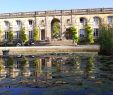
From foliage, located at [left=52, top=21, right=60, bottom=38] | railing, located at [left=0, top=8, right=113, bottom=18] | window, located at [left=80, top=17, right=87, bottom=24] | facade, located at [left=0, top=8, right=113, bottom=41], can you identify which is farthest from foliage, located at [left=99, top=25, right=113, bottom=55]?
foliage, located at [left=52, top=21, right=60, bottom=38]

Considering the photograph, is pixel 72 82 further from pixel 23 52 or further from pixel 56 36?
pixel 56 36

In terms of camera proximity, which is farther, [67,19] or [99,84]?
[67,19]

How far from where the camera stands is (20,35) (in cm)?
6325

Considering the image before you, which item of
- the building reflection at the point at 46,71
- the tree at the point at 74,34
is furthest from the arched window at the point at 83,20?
the building reflection at the point at 46,71

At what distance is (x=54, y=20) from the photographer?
2559 inches

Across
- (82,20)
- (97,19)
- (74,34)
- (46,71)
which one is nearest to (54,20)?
(82,20)

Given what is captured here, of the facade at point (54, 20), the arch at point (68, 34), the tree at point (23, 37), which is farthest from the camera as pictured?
the arch at point (68, 34)

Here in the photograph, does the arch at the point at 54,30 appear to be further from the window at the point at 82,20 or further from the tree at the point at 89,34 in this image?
the tree at the point at 89,34

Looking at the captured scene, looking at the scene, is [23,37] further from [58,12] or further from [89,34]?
[89,34]

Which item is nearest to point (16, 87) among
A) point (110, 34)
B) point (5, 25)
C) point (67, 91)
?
point (67, 91)

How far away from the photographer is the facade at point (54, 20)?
61750mm

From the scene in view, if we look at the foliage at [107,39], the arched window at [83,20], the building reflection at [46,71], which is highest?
the arched window at [83,20]

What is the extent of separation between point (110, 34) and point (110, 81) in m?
21.5

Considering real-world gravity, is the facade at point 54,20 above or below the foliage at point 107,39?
above
